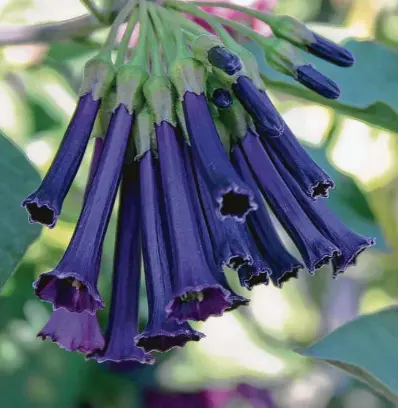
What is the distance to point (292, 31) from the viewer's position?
3.61 ft

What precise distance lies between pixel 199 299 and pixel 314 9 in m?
1.77

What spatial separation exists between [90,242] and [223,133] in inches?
8.7

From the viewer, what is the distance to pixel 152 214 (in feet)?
3.20

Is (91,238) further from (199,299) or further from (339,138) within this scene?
(339,138)

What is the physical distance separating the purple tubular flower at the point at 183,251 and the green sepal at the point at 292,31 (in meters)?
0.24

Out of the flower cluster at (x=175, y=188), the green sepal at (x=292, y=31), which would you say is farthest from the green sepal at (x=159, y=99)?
the green sepal at (x=292, y=31)

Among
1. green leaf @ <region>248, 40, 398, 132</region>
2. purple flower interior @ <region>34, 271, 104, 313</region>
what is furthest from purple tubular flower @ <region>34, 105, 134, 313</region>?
green leaf @ <region>248, 40, 398, 132</region>

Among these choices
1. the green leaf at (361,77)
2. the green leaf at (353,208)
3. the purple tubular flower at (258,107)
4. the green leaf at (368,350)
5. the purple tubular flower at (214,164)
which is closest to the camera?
the purple tubular flower at (214,164)

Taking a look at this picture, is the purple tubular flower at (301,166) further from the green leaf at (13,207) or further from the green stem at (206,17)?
the green leaf at (13,207)

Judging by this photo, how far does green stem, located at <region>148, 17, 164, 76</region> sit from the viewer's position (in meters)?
1.01

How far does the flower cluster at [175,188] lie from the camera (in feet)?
3.02

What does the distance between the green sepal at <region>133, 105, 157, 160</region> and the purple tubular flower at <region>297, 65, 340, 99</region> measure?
0.69ft

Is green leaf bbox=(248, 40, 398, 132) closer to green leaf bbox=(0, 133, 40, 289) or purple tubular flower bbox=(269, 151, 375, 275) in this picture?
purple tubular flower bbox=(269, 151, 375, 275)

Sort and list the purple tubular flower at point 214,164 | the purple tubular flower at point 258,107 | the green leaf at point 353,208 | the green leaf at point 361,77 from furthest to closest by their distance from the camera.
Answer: the green leaf at point 353,208 → the green leaf at point 361,77 → the purple tubular flower at point 258,107 → the purple tubular flower at point 214,164
